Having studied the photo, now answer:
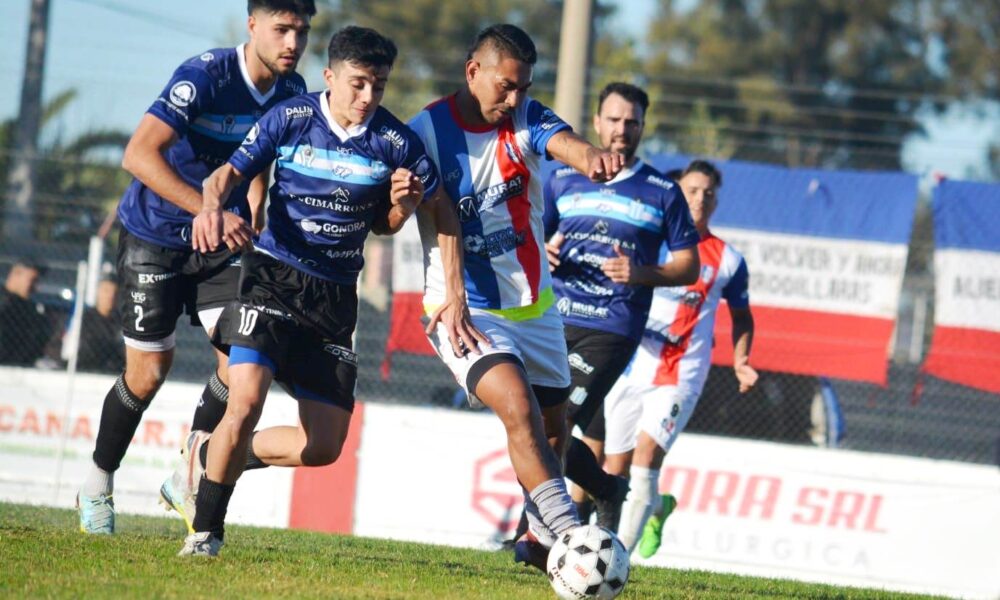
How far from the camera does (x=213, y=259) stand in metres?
6.83

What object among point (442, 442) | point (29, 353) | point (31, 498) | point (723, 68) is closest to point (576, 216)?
point (442, 442)

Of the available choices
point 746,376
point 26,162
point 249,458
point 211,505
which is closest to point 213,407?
point 249,458

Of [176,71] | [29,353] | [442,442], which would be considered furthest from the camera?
[29,353]

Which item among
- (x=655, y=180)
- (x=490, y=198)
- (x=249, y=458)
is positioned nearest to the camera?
(x=490, y=198)

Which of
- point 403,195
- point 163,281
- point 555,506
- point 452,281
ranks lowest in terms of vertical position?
point 555,506

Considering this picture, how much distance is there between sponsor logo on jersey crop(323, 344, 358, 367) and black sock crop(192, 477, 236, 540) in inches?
29.7

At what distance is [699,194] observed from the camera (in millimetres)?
9297

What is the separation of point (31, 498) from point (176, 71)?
7332 mm

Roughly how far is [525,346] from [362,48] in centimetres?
149

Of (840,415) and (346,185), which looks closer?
(346,185)

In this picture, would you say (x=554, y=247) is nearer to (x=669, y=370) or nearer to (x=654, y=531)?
(x=669, y=370)

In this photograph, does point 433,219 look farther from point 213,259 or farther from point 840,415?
point 840,415

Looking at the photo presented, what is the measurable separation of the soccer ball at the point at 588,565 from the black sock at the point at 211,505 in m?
1.50

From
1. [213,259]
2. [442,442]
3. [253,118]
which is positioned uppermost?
[253,118]
